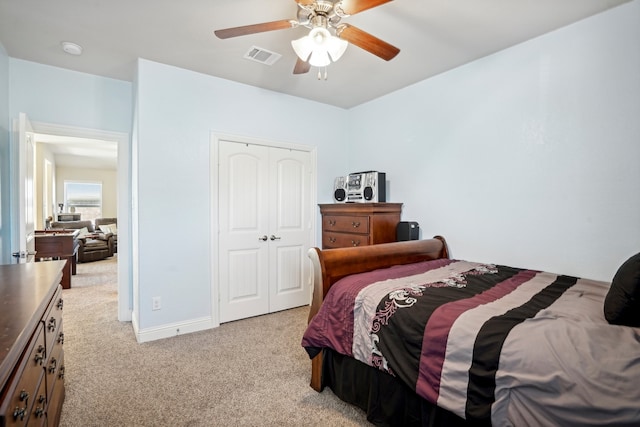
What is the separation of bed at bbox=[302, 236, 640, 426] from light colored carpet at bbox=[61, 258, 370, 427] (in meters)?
0.25

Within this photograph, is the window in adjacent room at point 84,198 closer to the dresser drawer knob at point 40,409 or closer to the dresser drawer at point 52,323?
the dresser drawer at point 52,323

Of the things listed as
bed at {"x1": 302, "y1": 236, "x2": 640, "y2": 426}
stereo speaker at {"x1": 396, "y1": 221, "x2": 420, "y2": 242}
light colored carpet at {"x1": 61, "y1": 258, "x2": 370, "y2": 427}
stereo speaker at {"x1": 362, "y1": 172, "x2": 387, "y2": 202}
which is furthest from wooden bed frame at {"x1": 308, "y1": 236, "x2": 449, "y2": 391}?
stereo speaker at {"x1": 362, "y1": 172, "x2": 387, "y2": 202}

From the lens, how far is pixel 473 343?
1288mm

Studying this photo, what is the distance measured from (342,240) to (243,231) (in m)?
1.08

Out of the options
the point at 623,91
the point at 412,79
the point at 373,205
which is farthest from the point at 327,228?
the point at 623,91

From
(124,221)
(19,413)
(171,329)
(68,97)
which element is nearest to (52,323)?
(19,413)

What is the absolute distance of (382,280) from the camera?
1.96m

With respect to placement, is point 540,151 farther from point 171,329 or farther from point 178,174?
point 171,329

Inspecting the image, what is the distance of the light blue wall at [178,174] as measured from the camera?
9.18 feet

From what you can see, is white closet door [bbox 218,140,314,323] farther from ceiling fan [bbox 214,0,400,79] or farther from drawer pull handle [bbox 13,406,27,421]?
drawer pull handle [bbox 13,406,27,421]

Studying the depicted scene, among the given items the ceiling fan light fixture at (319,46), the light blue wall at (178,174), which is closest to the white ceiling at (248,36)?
the light blue wall at (178,174)

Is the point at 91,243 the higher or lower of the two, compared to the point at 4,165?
lower

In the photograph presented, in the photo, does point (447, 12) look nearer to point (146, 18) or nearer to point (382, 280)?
point (382, 280)

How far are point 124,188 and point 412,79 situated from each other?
312 cm
